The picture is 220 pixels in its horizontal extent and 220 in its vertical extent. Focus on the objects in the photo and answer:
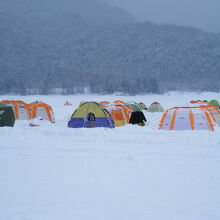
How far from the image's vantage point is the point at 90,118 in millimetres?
10711

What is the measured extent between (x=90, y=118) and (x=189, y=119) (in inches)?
141

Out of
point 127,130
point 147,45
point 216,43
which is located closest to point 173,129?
point 127,130

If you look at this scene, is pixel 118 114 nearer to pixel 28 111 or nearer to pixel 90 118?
pixel 90 118

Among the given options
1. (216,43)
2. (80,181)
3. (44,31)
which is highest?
(44,31)

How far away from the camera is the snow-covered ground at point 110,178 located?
3617 mm

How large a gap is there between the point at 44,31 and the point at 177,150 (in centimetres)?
16833

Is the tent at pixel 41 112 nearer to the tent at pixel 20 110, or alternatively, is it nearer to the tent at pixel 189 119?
the tent at pixel 20 110

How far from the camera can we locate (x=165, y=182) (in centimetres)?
454

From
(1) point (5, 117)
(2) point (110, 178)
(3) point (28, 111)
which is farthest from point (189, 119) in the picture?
(3) point (28, 111)

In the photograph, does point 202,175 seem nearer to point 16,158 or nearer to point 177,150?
point 177,150

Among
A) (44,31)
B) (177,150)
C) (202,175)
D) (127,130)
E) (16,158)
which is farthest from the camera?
(44,31)

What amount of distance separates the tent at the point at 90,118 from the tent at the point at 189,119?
7.30ft

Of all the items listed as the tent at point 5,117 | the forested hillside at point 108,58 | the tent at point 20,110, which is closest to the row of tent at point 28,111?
the tent at point 20,110

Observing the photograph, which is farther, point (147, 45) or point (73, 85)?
point (147, 45)
